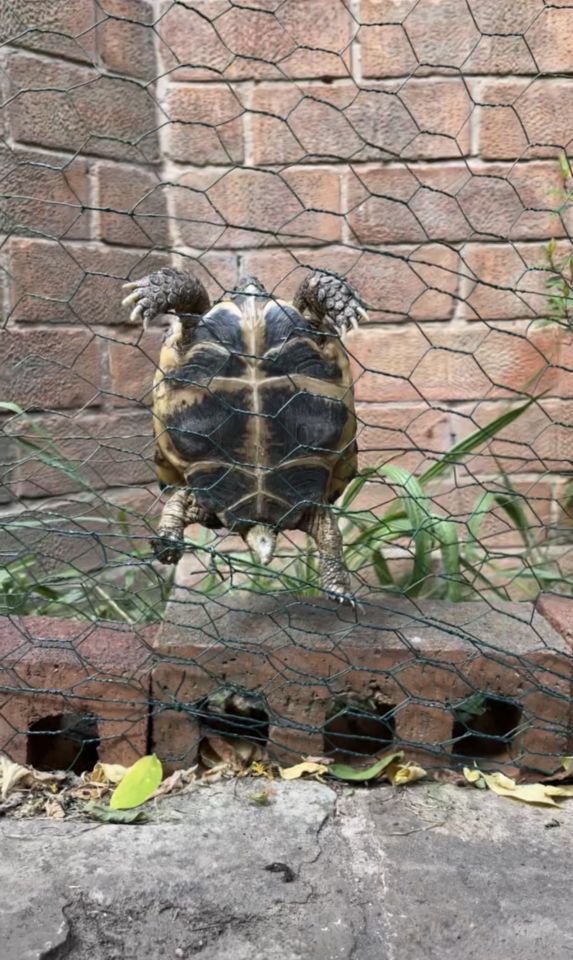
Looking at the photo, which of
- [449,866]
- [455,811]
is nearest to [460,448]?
[455,811]

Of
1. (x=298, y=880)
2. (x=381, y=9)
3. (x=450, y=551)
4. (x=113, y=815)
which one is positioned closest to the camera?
(x=298, y=880)

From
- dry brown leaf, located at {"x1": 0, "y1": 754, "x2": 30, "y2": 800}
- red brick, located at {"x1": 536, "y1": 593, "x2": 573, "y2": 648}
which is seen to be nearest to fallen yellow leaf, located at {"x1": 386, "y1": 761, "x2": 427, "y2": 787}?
red brick, located at {"x1": 536, "y1": 593, "x2": 573, "y2": 648}

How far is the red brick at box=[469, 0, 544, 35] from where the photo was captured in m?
1.83

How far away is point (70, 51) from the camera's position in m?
1.75

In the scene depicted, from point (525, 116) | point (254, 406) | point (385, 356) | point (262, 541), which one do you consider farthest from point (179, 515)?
point (525, 116)

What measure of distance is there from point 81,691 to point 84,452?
2.90 feet

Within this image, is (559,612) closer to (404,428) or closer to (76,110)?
(404,428)

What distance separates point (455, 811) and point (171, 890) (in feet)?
1.32

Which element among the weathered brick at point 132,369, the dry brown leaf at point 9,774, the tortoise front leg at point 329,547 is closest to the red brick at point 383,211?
the weathered brick at point 132,369

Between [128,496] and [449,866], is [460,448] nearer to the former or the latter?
[449,866]

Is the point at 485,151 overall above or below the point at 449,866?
above

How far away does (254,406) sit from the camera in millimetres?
1159

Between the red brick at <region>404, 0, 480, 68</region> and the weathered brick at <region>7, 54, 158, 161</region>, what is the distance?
0.69m

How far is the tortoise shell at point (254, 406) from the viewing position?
3.73 ft
